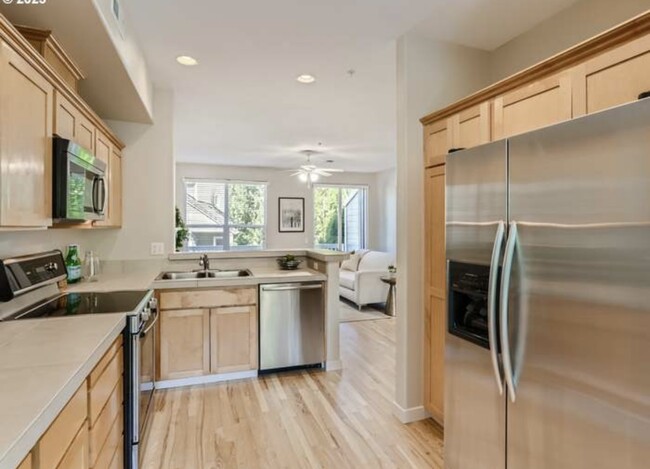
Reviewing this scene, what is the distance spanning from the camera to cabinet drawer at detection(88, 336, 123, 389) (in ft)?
4.23

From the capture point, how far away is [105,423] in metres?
1.45

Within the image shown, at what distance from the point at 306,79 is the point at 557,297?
2.73m

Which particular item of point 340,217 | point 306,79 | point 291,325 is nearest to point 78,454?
point 291,325

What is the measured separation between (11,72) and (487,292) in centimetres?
203

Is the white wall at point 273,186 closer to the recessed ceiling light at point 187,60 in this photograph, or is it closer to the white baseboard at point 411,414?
the recessed ceiling light at point 187,60

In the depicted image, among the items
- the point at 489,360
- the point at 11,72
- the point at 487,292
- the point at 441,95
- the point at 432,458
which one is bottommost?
the point at 432,458

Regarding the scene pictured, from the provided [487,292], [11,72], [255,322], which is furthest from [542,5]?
[255,322]

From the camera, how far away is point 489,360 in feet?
5.15

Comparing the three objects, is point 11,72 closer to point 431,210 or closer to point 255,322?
point 431,210

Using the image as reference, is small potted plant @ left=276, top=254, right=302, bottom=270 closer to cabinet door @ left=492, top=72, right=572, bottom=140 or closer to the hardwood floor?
the hardwood floor

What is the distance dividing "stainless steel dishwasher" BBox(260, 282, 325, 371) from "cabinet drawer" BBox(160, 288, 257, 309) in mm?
138

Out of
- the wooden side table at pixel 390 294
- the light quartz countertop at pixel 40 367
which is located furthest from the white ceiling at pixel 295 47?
the wooden side table at pixel 390 294

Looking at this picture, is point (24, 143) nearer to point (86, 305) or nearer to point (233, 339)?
point (86, 305)

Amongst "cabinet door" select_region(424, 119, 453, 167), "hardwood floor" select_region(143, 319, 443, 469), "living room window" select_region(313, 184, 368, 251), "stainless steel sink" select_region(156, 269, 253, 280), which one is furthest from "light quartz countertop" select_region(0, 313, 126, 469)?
"living room window" select_region(313, 184, 368, 251)
